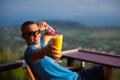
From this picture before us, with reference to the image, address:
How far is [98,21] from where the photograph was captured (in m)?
100

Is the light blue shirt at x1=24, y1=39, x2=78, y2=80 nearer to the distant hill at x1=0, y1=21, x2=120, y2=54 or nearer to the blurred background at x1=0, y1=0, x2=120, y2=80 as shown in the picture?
the blurred background at x1=0, y1=0, x2=120, y2=80

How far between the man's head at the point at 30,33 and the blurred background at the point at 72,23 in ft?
144

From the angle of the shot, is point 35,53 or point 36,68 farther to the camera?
point 36,68

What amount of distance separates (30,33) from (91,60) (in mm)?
873

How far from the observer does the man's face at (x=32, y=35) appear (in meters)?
1.89

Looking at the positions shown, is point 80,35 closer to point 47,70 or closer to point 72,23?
point 72,23

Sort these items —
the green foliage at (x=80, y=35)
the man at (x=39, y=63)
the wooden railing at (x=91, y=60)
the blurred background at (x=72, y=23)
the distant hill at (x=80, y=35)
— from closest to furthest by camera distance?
the man at (x=39, y=63), the wooden railing at (x=91, y=60), the blurred background at (x=72, y=23), the green foliage at (x=80, y=35), the distant hill at (x=80, y=35)

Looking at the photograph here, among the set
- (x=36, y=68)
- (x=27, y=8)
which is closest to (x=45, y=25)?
(x=36, y=68)

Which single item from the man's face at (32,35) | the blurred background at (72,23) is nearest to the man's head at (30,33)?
the man's face at (32,35)

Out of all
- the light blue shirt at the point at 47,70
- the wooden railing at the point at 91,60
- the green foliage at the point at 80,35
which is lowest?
the green foliage at the point at 80,35

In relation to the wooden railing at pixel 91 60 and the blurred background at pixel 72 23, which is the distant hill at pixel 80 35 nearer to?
the blurred background at pixel 72 23

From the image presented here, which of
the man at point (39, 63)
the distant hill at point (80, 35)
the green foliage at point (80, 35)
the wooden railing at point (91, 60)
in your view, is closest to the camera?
the man at point (39, 63)

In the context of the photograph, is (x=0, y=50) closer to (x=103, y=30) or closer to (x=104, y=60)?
(x=104, y=60)

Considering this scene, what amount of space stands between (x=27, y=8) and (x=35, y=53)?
9601 centimetres
